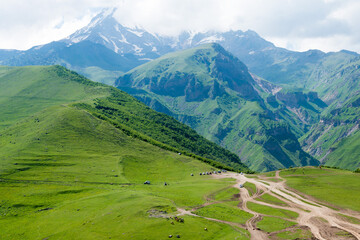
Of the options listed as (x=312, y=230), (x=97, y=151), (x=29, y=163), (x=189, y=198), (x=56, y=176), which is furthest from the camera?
(x=97, y=151)

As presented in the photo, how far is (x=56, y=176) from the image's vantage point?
139500mm

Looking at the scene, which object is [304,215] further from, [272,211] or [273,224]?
[273,224]

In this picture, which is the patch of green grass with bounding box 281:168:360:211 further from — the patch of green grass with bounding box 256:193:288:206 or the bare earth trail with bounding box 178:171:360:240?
the patch of green grass with bounding box 256:193:288:206

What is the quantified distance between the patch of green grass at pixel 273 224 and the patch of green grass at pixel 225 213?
16.7 feet

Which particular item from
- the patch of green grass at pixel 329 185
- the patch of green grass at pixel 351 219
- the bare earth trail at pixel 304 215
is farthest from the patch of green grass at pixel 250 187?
the patch of green grass at pixel 351 219

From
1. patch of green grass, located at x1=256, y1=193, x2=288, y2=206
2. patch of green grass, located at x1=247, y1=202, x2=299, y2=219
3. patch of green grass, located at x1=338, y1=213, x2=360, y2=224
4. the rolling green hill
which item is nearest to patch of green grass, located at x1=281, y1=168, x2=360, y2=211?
patch of green grass, located at x1=338, y1=213, x2=360, y2=224

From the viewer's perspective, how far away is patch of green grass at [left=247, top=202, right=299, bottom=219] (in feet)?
Answer: 308

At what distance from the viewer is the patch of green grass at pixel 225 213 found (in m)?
90.0

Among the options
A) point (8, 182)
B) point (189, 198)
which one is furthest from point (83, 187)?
point (189, 198)

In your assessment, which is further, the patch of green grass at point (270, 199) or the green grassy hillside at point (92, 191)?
the patch of green grass at point (270, 199)

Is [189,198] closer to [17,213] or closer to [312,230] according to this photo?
[312,230]

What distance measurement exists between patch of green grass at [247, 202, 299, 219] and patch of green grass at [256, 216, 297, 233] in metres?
4.57

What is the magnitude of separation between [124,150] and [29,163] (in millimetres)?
61129

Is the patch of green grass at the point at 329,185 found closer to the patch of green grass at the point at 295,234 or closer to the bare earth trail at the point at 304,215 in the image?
the bare earth trail at the point at 304,215
